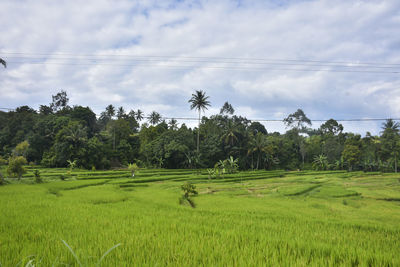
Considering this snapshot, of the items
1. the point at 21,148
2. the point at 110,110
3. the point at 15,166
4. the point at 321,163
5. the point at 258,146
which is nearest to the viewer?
the point at 15,166

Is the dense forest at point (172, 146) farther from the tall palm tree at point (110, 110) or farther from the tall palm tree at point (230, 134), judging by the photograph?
the tall palm tree at point (110, 110)

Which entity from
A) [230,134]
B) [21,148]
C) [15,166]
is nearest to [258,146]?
[230,134]

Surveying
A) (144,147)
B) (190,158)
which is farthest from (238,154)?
(144,147)

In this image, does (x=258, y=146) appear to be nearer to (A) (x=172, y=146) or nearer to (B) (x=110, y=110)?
(A) (x=172, y=146)

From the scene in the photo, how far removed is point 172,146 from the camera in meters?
38.2

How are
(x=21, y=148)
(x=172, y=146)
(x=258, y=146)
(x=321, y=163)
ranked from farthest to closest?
(x=321, y=163) < (x=258, y=146) < (x=172, y=146) < (x=21, y=148)

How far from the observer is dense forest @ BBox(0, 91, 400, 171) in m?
36.4

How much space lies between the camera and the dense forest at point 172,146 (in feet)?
119

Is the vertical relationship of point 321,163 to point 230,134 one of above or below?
below

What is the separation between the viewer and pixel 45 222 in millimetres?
4395

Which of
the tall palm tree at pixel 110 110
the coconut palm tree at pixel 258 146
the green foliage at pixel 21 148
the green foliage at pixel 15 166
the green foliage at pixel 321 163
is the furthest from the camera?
the tall palm tree at pixel 110 110

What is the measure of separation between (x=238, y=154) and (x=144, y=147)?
1885 cm

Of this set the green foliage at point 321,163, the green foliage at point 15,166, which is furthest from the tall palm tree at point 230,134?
the green foliage at point 15,166

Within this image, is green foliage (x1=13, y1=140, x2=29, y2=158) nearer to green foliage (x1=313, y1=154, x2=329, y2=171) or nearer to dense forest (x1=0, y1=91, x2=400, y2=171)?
dense forest (x1=0, y1=91, x2=400, y2=171)
